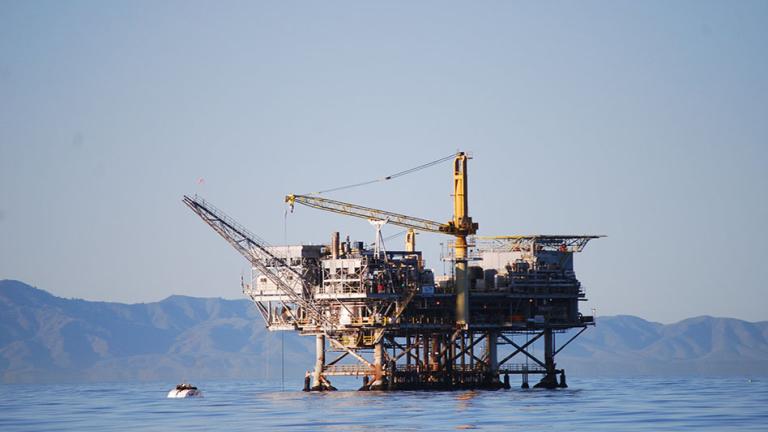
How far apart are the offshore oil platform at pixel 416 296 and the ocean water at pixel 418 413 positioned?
464cm

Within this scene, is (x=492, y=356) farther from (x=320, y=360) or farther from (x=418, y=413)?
(x=418, y=413)

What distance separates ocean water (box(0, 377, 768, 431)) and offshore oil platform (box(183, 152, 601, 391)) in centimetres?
464

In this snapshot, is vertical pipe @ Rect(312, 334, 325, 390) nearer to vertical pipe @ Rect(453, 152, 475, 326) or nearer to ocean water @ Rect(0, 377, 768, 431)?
ocean water @ Rect(0, 377, 768, 431)

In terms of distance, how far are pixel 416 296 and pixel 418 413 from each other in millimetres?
31835

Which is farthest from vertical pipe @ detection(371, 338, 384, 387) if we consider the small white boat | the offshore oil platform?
the small white boat

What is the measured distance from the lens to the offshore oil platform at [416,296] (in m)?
161

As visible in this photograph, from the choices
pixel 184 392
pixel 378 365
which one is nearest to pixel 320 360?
pixel 378 365

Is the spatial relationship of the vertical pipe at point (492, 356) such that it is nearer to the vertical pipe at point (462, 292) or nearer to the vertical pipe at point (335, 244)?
the vertical pipe at point (462, 292)

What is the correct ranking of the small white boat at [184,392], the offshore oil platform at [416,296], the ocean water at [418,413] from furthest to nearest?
1. the small white boat at [184,392]
2. the offshore oil platform at [416,296]
3. the ocean water at [418,413]

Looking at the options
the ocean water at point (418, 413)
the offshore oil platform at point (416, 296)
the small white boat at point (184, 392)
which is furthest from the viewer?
the small white boat at point (184, 392)

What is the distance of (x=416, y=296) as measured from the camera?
163m

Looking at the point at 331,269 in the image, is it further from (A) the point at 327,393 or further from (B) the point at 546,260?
(B) the point at 546,260

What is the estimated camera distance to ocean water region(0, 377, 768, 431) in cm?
12206

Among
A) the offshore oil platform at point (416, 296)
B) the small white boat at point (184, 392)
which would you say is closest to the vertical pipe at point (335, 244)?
the offshore oil platform at point (416, 296)
